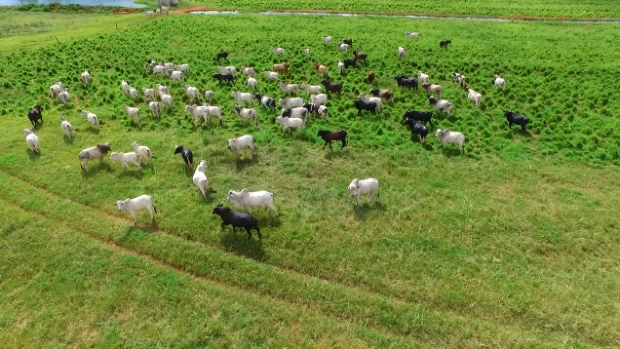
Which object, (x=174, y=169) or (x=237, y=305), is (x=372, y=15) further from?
(x=237, y=305)

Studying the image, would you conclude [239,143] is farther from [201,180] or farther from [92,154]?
[92,154]

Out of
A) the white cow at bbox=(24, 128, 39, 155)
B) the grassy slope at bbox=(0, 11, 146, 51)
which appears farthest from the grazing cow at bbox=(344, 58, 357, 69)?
the grassy slope at bbox=(0, 11, 146, 51)

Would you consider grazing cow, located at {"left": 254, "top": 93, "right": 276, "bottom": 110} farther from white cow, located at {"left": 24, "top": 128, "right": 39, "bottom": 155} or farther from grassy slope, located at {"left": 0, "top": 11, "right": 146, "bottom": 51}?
grassy slope, located at {"left": 0, "top": 11, "right": 146, "bottom": 51}

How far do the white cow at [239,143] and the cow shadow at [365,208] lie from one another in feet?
19.2

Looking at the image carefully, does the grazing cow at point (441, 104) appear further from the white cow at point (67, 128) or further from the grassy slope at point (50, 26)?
the grassy slope at point (50, 26)

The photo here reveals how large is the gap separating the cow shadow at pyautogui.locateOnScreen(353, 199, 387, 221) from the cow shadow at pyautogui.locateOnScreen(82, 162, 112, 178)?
1050 centimetres

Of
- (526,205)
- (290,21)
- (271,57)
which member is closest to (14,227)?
(526,205)

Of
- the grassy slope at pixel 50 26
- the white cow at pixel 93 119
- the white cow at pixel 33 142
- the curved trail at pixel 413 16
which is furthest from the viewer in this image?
the curved trail at pixel 413 16

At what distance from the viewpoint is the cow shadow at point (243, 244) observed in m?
13.0

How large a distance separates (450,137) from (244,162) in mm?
9401

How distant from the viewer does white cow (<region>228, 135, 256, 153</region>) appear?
58.0 feet

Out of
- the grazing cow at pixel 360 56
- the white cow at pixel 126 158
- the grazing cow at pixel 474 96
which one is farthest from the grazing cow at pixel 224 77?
the grazing cow at pixel 474 96

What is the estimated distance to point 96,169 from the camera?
17094mm

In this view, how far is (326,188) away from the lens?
16.1 metres
